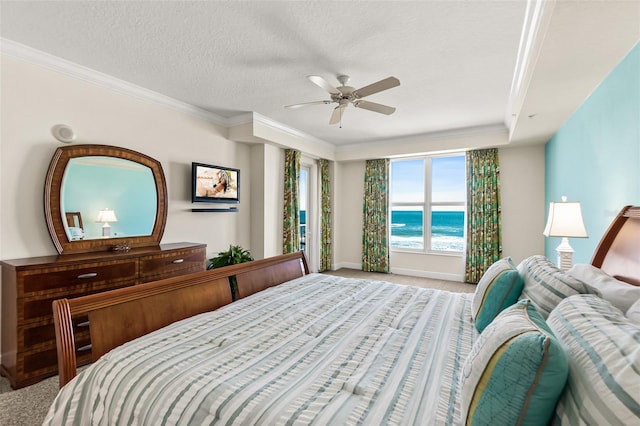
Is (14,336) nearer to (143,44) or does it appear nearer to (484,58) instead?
(143,44)

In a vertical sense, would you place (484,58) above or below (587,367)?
above

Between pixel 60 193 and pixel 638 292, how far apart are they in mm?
4032

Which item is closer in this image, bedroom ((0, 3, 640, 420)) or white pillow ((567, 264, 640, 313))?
white pillow ((567, 264, 640, 313))

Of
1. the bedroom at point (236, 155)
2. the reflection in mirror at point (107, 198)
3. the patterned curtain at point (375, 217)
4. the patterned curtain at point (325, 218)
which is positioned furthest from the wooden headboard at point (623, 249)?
the patterned curtain at point (325, 218)

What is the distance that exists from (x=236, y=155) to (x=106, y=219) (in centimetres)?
203

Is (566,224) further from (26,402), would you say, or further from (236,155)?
(26,402)

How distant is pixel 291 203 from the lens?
16.2 feet

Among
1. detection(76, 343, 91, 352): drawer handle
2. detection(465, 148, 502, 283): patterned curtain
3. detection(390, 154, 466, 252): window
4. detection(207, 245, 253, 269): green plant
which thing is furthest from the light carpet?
detection(465, 148, 502, 283): patterned curtain

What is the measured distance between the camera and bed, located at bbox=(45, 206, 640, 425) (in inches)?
29.2

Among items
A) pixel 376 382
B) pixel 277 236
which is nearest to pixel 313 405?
pixel 376 382

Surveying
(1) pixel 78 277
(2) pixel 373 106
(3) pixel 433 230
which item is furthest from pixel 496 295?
(3) pixel 433 230

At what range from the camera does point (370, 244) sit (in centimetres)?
611

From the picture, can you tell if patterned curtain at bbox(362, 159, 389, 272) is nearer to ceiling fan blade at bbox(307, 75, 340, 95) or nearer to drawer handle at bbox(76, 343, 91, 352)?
ceiling fan blade at bbox(307, 75, 340, 95)

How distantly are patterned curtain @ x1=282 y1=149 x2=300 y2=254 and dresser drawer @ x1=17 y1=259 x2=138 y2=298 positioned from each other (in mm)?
2460
